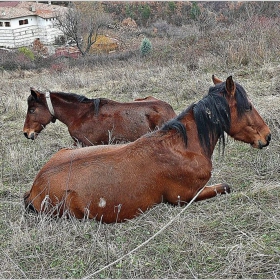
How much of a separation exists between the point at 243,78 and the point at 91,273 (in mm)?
7495

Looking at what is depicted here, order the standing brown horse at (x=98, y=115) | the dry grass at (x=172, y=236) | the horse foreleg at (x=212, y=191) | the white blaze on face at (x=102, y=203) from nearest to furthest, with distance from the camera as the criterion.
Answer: the dry grass at (x=172, y=236), the white blaze on face at (x=102, y=203), the horse foreleg at (x=212, y=191), the standing brown horse at (x=98, y=115)

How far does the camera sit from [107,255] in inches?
122

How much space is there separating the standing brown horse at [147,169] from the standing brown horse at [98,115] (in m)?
2.00

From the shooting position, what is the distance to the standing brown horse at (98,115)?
606cm

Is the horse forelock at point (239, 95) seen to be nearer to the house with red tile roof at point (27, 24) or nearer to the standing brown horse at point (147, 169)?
the standing brown horse at point (147, 169)

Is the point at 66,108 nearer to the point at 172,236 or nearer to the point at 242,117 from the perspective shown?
the point at 242,117

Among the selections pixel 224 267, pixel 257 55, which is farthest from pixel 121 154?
pixel 257 55

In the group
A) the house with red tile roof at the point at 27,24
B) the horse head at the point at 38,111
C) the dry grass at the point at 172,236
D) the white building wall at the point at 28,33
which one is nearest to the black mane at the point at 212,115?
the dry grass at the point at 172,236

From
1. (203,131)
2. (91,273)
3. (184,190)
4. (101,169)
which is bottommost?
(91,273)

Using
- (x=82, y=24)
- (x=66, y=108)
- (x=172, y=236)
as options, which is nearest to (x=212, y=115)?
(x=172, y=236)

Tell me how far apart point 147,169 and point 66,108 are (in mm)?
2893

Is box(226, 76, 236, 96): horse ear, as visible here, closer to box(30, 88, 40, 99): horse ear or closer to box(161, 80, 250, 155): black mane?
box(161, 80, 250, 155): black mane

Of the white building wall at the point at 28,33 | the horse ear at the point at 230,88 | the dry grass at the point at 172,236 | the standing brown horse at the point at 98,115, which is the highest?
the white building wall at the point at 28,33

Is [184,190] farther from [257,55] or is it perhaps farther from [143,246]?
[257,55]
